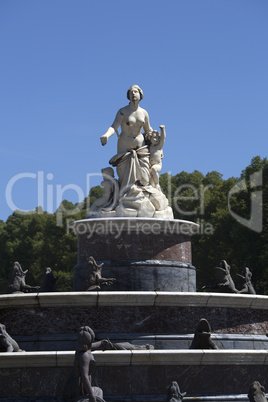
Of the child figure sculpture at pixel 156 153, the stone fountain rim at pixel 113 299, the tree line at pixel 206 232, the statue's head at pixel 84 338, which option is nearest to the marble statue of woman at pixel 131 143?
the child figure sculpture at pixel 156 153

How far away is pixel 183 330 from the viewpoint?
53.7 feet

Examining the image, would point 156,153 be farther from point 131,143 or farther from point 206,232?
point 206,232

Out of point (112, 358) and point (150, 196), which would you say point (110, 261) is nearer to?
point (150, 196)

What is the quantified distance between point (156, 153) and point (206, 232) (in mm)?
22129

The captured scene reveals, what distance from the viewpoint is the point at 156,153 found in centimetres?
2039

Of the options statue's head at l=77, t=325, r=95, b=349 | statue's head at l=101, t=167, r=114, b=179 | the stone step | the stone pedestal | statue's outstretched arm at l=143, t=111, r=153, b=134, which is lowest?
the stone step

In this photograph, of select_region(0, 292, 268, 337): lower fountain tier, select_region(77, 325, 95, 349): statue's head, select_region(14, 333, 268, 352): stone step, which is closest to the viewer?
select_region(77, 325, 95, 349): statue's head

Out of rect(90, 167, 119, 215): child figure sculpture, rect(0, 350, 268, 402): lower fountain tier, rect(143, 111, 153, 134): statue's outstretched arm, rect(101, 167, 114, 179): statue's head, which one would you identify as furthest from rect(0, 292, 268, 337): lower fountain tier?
rect(143, 111, 153, 134): statue's outstretched arm

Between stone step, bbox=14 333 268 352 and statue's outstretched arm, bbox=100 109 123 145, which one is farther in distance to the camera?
statue's outstretched arm, bbox=100 109 123 145

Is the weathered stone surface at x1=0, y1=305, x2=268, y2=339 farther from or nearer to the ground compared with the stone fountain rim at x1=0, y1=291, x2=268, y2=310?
nearer to the ground

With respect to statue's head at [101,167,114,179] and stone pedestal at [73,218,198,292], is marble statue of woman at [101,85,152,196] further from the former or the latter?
stone pedestal at [73,218,198,292]

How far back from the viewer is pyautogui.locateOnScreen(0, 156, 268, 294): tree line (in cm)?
3875

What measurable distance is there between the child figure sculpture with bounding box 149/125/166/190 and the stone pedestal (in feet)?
5.69

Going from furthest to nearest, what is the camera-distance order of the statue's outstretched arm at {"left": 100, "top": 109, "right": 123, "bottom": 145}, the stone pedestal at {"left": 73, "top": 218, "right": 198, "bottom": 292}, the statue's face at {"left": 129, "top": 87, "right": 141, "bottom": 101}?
the statue's face at {"left": 129, "top": 87, "right": 141, "bottom": 101} < the statue's outstretched arm at {"left": 100, "top": 109, "right": 123, "bottom": 145} < the stone pedestal at {"left": 73, "top": 218, "right": 198, "bottom": 292}
